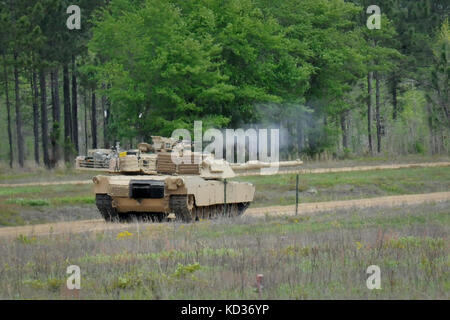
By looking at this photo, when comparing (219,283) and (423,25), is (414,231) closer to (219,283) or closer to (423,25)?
(219,283)

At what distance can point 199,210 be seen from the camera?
22969 millimetres

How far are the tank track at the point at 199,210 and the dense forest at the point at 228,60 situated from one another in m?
12.0

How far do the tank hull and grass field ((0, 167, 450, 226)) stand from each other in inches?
123

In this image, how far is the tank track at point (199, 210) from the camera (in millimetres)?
21516

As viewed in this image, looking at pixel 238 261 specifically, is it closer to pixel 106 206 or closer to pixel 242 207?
pixel 106 206

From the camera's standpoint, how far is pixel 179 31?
41.6 m

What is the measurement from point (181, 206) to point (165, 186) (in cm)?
66

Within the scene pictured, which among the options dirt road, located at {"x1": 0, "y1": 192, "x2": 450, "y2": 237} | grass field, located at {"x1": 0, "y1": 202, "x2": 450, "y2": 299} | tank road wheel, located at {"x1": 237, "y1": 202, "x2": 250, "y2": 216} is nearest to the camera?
grass field, located at {"x1": 0, "y1": 202, "x2": 450, "y2": 299}

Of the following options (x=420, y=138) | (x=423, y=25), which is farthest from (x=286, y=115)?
(x=423, y=25)

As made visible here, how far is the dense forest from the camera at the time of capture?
131ft
